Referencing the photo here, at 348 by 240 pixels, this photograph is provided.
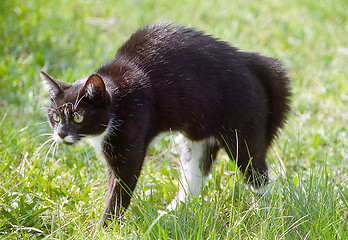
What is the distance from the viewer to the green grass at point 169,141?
2.98 metres

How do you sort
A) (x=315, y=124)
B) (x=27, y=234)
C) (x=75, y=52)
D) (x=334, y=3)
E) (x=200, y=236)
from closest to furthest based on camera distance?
1. (x=200, y=236)
2. (x=27, y=234)
3. (x=315, y=124)
4. (x=75, y=52)
5. (x=334, y=3)

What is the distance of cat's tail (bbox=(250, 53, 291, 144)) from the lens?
3607 millimetres

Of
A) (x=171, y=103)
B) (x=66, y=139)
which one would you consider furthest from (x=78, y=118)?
(x=171, y=103)

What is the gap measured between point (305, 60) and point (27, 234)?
4635 mm

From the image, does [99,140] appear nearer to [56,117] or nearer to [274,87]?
[56,117]

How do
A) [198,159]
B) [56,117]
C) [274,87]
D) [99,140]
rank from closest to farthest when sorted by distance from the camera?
[56,117] < [99,140] < [274,87] < [198,159]

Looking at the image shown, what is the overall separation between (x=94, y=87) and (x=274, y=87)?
1.41 meters

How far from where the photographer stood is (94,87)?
9.82 ft

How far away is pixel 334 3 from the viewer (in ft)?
26.2

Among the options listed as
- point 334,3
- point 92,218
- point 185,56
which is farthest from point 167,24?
point 334,3

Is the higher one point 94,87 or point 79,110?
point 94,87

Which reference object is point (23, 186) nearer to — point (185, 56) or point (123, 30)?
point (185, 56)

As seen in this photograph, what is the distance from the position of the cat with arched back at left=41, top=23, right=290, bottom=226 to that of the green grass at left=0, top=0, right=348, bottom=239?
20 cm

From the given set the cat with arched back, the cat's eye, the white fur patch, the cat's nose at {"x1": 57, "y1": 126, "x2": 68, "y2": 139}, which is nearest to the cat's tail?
the cat with arched back
